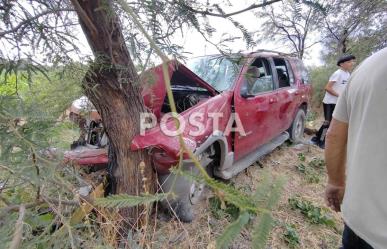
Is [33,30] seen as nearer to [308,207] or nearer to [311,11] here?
[311,11]

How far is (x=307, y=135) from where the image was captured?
24.6ft

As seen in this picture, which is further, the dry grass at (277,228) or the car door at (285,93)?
the car door at (285,93)

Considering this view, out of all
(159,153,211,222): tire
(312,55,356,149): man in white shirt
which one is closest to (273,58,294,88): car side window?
(312,55,356,149): man in white shirt

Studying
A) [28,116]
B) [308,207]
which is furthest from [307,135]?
[28,116]

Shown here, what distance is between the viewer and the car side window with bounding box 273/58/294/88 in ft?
16.7

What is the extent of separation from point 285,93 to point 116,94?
3.41 m

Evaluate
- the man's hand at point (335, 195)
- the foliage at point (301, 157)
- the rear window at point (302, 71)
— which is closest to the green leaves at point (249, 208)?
the man's hand at point (335, 195)

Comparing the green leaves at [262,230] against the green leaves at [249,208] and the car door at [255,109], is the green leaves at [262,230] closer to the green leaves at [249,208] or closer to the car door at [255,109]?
the green leaves at [249,208]

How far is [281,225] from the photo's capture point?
145cm

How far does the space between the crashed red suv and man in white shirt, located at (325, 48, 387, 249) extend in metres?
0.58

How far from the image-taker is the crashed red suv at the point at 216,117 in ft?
8.62

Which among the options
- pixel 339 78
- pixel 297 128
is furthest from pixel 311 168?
pixel 339 78

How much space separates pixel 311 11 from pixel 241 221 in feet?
2.79

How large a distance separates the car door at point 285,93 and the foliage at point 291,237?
2.09m
